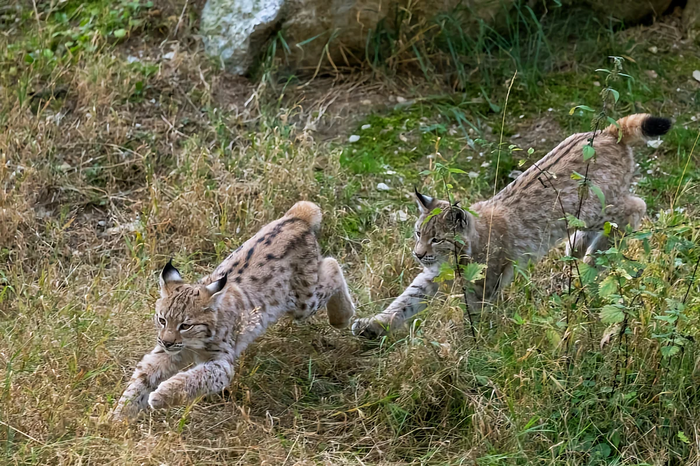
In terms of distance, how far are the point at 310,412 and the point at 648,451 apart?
175 cm

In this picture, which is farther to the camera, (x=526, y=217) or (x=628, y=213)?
(x=628, y=213)

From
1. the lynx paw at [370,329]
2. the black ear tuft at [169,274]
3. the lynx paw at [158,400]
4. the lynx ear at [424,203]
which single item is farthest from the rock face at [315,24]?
the lynx paw at [158,400]

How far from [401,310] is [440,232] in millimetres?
545

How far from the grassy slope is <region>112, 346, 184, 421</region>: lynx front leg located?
107 mm

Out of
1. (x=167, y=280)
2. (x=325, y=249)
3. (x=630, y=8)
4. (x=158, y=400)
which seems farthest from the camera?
(x=630, y=8)

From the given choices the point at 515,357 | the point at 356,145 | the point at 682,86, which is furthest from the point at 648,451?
the point at 682,86

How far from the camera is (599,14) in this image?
8.25 m

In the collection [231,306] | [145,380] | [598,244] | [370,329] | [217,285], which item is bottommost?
[598,244]

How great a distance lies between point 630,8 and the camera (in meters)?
8.31

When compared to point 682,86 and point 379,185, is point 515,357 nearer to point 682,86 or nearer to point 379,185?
point 379,185

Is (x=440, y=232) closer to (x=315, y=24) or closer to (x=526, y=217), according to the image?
(x=526, y=217)

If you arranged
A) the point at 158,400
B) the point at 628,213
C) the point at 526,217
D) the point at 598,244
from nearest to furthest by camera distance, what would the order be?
the point at 158,400 < the point at 526,217 < the point at 628,213 < the point at 598,244

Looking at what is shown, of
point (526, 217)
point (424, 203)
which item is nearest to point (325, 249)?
point (424, 203)

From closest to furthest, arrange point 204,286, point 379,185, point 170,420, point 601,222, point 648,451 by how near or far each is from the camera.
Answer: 1. point 648,451
2. point 170,420
3. point 204,286
4. point 601,222
5. point 379,185
